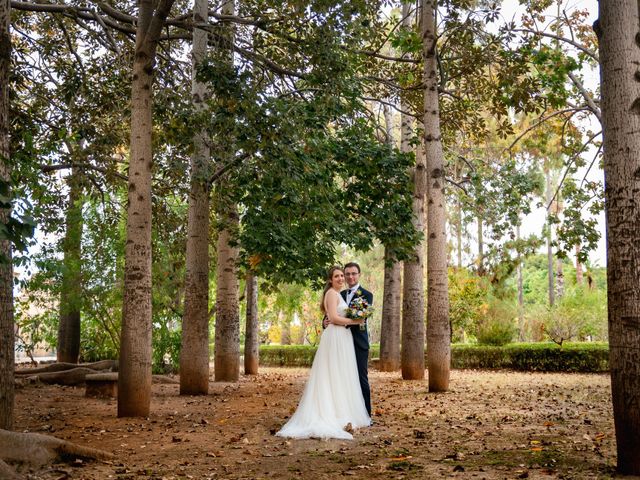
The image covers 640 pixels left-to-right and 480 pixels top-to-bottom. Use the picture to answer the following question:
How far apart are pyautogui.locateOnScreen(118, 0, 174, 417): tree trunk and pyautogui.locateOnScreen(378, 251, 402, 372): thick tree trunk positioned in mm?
10860

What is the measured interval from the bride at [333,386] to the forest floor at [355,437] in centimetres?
32

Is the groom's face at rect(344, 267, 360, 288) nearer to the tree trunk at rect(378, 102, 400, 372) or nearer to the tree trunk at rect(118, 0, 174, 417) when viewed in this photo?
the tree trunk at rect(118, 0, 174, 417)

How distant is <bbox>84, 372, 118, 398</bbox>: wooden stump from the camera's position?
1323 centimetres

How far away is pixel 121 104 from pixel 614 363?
38.8ft

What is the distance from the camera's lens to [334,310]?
9.32 m

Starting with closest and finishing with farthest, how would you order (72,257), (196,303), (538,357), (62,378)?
(196,303), (62,378), (72,257), (538,357)

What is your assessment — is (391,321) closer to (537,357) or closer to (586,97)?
(537,357)

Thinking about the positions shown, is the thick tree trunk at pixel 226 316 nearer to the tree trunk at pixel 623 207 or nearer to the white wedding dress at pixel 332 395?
the white wedding dress at pixel 332 395

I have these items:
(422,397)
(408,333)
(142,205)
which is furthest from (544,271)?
(142,205)

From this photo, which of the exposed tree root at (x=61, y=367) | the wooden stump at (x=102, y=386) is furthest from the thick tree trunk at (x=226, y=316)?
the exposed tree root at (x=61, y=367)

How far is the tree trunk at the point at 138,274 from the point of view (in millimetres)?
9875

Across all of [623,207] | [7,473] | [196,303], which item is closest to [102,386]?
[196,303]

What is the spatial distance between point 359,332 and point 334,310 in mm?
535

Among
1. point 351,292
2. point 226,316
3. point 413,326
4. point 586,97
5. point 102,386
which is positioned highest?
point 586,97
